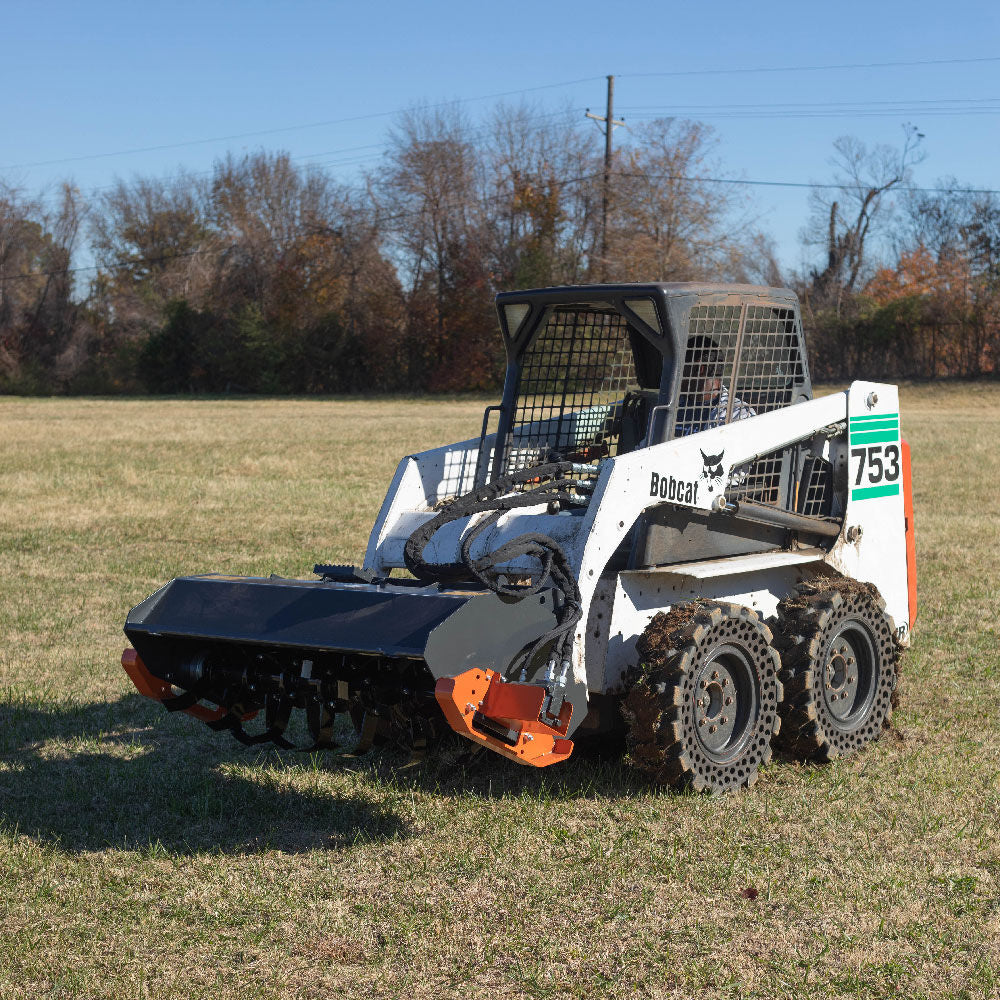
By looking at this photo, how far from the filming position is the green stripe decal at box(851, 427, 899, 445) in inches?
260

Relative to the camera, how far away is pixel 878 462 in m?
6.77

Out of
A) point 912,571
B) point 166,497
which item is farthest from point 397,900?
point 166,497

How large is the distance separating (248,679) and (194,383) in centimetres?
5708

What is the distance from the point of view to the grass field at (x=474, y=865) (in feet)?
13.5

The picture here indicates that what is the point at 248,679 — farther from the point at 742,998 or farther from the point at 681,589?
the point at 742,998

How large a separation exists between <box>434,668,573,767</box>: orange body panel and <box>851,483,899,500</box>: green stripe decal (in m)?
2.39

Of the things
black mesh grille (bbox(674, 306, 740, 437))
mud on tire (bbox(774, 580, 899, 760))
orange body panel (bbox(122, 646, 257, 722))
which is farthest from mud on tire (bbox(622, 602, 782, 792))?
orange body panel (bbox(122, 646, 257, 722))

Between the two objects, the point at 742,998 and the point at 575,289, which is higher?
the point at 575,289

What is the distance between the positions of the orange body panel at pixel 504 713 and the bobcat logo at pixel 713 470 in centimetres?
131

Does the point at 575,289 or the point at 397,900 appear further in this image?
the point at 575,289

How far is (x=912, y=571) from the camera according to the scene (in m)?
7.12

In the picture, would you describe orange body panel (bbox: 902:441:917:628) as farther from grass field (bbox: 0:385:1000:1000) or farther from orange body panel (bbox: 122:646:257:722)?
orange body panel (bbox: 122:646:257:722)

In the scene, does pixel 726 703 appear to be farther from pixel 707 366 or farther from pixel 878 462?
pixel 878 462

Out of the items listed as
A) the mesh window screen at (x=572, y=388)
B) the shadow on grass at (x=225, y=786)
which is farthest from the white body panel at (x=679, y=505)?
the shadow on grass at (x=225, y=786)
